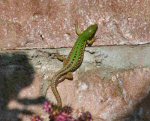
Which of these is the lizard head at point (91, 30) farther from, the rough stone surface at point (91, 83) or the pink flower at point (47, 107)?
the pink flower at point (47, 107)

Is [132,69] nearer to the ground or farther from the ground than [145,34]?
nearer to the ground

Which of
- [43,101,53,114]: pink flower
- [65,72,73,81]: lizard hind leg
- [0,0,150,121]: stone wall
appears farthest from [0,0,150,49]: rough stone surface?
[43,101,53,114]: pink flower

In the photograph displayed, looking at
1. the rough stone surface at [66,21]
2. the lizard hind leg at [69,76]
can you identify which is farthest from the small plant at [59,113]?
the rough stone surface at [66,21]

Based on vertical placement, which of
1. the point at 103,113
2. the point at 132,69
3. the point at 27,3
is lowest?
the point at 103,113

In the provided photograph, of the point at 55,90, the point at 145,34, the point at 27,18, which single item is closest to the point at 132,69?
the point at 145,34

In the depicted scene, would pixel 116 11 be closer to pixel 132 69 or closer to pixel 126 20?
pixel 126 20
